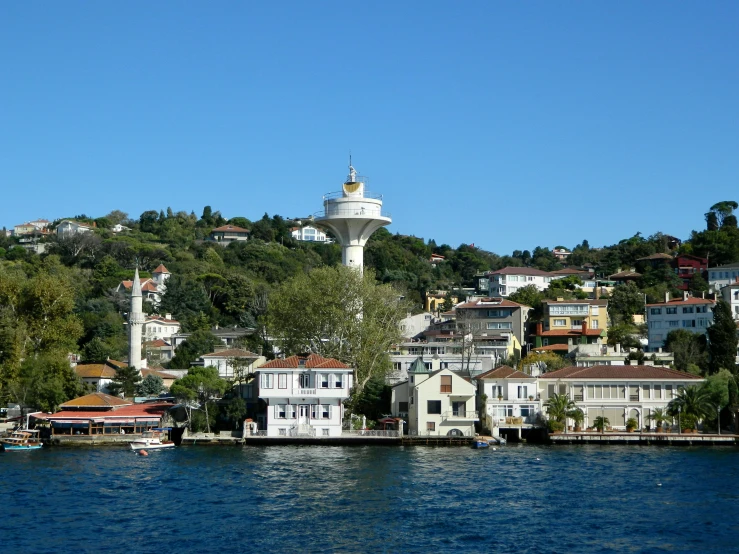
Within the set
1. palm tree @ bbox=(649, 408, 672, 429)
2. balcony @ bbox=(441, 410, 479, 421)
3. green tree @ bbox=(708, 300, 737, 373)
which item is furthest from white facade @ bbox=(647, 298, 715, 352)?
balcony @ bbox=(441, 410, 479, 421)

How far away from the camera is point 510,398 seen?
59062 mm

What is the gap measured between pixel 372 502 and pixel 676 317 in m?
51.7

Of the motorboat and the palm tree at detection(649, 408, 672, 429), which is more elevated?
the palm tree at detection(649, 408, 672, 429)

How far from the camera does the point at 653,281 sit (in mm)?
105062

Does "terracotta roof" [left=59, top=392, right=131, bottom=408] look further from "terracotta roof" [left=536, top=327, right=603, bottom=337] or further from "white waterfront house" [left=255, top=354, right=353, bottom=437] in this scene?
"terracotta roof" [left=536, top=327, right=603, bottom=337]

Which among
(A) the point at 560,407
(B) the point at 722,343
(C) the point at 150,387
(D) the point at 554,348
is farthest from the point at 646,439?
(C) the point at 150,387

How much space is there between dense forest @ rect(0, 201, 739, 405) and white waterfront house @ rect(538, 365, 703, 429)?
30498mm

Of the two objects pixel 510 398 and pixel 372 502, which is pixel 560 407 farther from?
pixel 372 502

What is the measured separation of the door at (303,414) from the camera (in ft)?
186

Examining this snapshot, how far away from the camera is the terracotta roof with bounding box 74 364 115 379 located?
70125mm

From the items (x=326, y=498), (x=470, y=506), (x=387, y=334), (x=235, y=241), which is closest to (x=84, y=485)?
(x=326, y=498)

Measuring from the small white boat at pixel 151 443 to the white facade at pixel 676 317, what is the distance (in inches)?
1675

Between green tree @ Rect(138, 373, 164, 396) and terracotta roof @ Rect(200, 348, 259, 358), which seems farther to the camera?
terracotta roof @ Rect(200, 348, 259, 358)

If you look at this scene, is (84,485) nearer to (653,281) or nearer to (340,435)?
(340,435)
